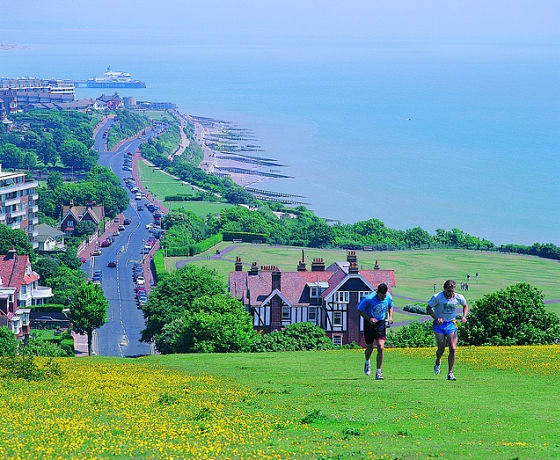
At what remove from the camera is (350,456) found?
17.8m

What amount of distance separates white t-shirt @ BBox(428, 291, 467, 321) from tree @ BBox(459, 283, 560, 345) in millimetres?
17308

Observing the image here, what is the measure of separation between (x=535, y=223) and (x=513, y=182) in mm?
39076

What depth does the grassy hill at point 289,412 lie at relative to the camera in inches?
730

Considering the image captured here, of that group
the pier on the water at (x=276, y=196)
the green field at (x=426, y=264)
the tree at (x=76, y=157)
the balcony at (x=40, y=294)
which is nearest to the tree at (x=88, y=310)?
Result: the balcony at (x=40, y=294)

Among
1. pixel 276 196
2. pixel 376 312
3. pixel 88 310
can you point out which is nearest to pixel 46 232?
pixel 88 310

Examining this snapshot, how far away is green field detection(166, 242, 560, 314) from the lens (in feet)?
291

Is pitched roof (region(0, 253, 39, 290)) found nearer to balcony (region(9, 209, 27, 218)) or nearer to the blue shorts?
balcony (region(9, 209, 27, 218))

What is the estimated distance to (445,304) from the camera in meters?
24.5

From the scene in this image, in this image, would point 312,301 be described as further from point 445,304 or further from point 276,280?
point 445,304

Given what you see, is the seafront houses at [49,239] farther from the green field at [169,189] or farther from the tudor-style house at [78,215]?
the green field at [169,189]

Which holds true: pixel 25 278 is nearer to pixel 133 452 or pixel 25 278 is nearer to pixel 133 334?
pixel 133 334

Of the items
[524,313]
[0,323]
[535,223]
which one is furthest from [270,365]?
[535,223]

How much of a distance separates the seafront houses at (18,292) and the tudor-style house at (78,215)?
38701mm

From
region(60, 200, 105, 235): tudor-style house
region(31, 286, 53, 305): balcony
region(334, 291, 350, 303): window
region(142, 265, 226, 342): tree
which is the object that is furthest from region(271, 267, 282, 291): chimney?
region(60, 200, 105, 235): tudor-style house
